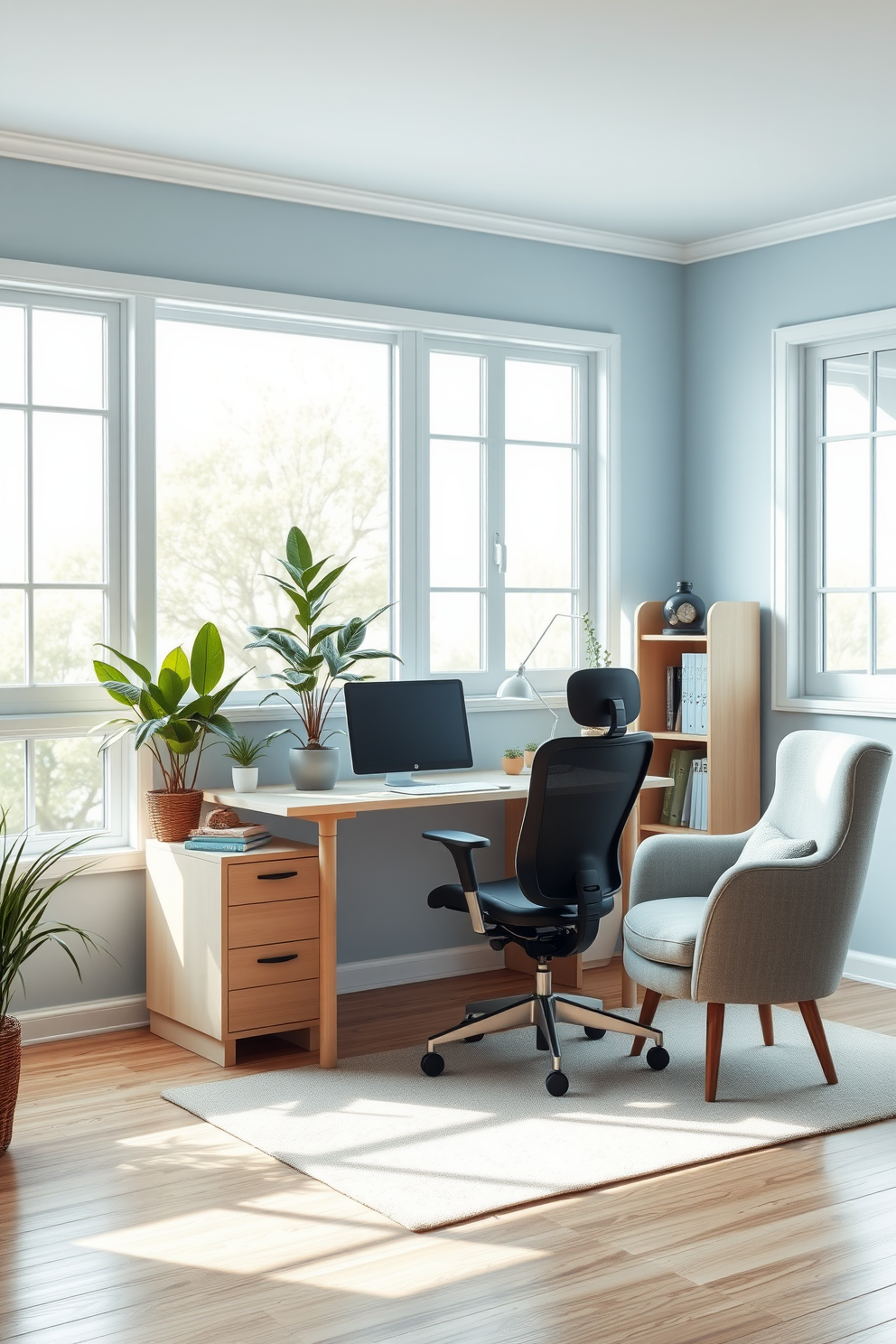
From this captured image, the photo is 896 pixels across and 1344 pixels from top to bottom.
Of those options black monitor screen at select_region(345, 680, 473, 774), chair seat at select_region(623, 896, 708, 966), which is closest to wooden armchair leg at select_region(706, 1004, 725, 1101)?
chair seat at select_region(623, 896, 708, 966)

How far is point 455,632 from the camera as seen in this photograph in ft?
17.6

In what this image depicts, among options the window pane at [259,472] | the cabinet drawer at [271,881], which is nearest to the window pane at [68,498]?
the window pane at [259,472]

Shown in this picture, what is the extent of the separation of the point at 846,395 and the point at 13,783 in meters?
3.31

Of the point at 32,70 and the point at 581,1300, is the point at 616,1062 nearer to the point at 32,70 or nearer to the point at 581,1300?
the point at 581,1300

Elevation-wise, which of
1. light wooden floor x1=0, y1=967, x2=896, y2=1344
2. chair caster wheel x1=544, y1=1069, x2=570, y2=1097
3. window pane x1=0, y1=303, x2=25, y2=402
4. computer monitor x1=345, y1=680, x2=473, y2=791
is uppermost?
window pane x1=0, y1=303, x2=25, y2=402

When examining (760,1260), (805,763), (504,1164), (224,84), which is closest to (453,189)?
(224,84)

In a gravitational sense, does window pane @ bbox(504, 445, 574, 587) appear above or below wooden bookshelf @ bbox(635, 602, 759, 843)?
above

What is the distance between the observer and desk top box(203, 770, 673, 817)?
13.5 ft

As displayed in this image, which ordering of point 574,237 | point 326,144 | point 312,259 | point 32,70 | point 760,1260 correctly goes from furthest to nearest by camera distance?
point 574,237 → point 312,259 → point 326,144 → point 32,70 → point 760,1260

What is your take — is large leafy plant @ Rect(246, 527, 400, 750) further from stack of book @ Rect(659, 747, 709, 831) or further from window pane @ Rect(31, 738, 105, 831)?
stack of book @ Rect(659, 747, 709, 831)

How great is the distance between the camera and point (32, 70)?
149 inches

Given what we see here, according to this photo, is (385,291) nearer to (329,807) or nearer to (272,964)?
(329,807)

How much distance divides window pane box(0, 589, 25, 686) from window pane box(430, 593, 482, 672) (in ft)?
5.00

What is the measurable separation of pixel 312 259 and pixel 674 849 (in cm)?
236
